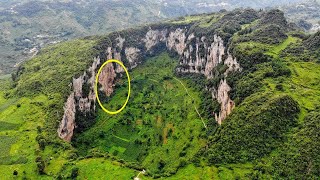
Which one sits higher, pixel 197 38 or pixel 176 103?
pixel 197 38

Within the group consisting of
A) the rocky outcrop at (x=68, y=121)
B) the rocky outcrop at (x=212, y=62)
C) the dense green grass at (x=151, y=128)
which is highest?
the rocky outcrop at (x=212, y=62)

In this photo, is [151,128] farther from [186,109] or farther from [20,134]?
[20,134]

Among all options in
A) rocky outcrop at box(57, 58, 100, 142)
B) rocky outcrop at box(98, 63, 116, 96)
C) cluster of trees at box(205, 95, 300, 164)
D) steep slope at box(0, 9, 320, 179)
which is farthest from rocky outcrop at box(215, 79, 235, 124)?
rocky outcrop at box(98, 63, 116, 96)

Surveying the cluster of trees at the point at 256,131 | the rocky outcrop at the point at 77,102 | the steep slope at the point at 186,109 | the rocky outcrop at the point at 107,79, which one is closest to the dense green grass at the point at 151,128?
the steep slope at the point at 186,109

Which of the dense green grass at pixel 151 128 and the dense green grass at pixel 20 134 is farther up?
the dense green grass at pixel 20 134

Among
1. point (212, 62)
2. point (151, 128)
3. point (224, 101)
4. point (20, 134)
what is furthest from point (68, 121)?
point (212, 62)

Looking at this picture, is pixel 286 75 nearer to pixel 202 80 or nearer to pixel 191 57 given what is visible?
pixel 202 80

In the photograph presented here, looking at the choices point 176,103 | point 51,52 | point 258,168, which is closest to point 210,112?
point 176,103

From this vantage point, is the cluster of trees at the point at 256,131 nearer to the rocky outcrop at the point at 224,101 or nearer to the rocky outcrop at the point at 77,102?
the rocky outcrop at the point at 224,101

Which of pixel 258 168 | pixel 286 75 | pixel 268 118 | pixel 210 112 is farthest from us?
pixel 210 112
